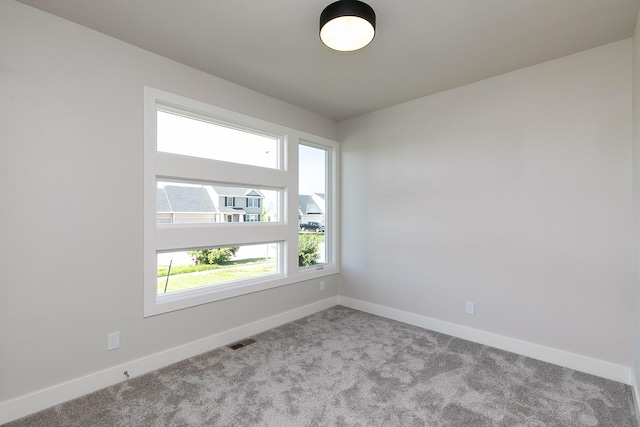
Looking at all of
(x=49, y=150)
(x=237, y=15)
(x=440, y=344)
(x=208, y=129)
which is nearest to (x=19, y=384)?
(x=49, y=150)

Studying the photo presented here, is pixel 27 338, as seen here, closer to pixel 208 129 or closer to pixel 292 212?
pixel 208 129

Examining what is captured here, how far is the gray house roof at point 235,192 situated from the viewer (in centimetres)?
303

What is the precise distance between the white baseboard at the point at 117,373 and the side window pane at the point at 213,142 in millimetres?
1741

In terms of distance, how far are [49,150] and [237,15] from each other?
1.56 metres

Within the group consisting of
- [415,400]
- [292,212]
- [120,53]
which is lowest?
[415,400]

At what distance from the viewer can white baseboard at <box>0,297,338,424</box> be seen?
1.88 metres

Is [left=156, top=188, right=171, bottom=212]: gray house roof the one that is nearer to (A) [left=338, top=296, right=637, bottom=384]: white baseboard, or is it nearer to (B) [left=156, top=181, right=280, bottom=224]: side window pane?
(B) [left=156, top=181, right=280, bottom=224]: side window pane

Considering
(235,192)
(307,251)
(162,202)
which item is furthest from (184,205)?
(307,251)

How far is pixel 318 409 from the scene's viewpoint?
6.44ft

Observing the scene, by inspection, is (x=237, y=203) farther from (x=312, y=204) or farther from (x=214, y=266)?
(x=312, y=204)

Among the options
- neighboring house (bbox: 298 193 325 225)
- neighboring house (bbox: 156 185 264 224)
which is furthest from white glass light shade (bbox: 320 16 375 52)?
neighboring house (bbox: 298 193 325 225)

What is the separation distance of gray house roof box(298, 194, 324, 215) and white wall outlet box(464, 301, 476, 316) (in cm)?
210

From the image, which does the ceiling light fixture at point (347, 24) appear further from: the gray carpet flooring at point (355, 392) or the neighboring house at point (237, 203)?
the gray carpet flooring at point (355, 392)

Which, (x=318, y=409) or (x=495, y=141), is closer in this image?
(x=318, y=409)
